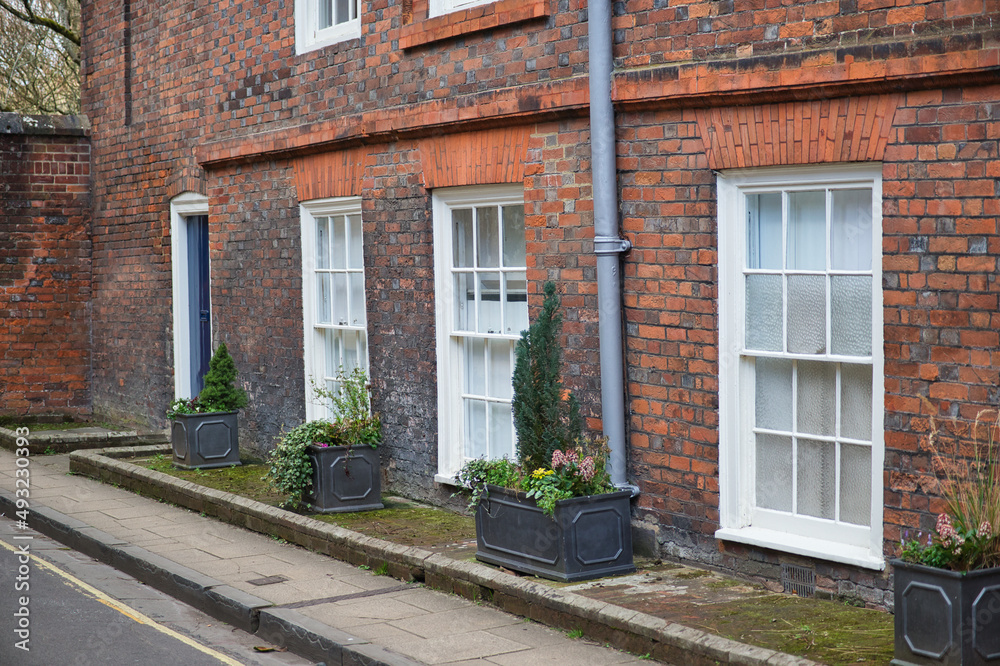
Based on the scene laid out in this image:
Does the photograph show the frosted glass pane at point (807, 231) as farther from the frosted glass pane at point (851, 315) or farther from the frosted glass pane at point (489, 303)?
the frosted glass pane at point (489, 303)

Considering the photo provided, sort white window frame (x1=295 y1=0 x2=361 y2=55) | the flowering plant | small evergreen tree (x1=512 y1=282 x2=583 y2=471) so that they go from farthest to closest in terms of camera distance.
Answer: white window frame (x1=295 y1=0 x2=361 y2=55) → small evergreen tree (x1=512 y1=282 x2=583 y2=471) → the flowering plant

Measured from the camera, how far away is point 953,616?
14.9ft

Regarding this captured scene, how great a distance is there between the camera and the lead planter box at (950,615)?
4.51 m

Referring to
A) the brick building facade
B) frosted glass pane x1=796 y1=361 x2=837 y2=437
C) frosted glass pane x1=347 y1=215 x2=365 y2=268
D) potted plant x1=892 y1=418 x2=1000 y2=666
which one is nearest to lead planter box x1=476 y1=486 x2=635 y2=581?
the brick building facade

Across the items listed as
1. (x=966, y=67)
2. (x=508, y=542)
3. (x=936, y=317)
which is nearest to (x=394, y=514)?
(x=508, y=542)

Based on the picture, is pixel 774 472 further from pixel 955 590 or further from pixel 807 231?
pixel 955 590

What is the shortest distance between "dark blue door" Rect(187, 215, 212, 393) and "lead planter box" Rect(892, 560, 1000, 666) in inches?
358

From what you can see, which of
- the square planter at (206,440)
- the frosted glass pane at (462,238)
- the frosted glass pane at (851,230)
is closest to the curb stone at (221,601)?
the square planter at (206,440)

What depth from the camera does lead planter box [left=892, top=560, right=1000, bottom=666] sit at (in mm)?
4512

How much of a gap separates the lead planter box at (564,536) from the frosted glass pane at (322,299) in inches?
145

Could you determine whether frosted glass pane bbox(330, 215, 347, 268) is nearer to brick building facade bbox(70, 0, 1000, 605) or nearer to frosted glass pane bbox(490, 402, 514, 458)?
brick building facade bbox(70, 0, 1000, 605)

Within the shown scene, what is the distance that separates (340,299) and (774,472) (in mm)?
4663

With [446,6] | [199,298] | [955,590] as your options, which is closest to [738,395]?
[955,590]

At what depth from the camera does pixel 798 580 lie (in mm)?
6043
